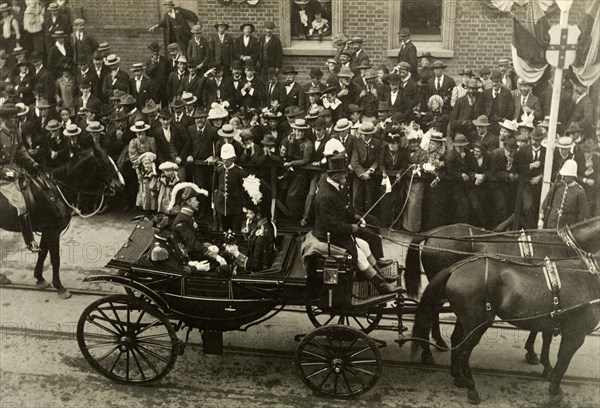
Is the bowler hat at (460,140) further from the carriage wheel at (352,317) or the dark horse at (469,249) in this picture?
the carriage wheel at (352,317)

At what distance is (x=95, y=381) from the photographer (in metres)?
8.16

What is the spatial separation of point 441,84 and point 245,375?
7827 mm

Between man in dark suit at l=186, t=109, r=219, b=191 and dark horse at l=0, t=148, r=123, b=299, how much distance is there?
1.76m

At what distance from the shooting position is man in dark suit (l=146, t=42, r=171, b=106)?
14.4 metres

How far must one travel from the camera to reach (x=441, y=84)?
539 inches

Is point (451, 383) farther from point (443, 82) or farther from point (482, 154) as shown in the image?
point (443, 82)

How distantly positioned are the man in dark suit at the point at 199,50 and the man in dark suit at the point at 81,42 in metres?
2.37

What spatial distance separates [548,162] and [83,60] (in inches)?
401

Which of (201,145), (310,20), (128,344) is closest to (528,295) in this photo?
(128,344)

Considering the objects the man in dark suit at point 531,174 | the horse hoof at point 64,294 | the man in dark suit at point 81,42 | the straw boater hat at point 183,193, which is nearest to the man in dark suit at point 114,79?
the man in dark suit at point 81,42

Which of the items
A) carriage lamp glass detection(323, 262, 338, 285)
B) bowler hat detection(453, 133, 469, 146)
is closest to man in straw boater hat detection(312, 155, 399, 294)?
carriage lamp glass detection(323, 262, 338, 285)

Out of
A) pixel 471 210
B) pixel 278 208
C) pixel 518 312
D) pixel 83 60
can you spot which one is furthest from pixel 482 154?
pixel 83 60

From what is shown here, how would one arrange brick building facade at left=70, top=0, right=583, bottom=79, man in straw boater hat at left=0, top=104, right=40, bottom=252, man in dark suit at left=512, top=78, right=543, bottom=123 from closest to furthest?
man in straw boater hat at left=0, top=104, right=40, bottom=252
man in dark suit at left=512, top=78, right=543, bottom=123
brick building facade at left=70, top=0, right=583, bottom=79

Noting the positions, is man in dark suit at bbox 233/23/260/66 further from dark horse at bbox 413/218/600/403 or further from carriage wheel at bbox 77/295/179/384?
dark horse at bbox 413/218/600/403
